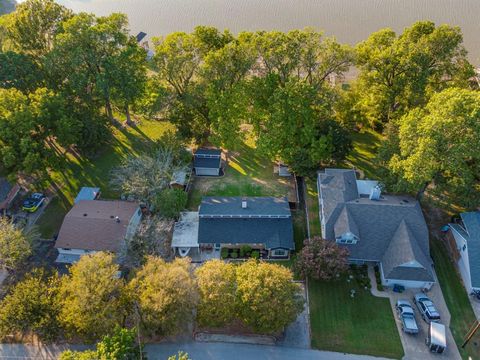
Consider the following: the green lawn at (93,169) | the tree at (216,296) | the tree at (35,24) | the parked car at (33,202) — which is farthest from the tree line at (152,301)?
the tree at (35,24)

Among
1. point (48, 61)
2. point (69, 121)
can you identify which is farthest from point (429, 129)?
point (48, 61)

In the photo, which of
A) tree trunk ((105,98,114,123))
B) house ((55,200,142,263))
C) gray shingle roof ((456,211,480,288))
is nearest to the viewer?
gray shingle roof ((456,211,480,288))

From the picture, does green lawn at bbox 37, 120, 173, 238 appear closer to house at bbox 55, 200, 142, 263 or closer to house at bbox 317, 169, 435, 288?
house at bbox 55, 200, 142, 263

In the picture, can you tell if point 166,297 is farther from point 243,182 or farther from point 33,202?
point 33,202

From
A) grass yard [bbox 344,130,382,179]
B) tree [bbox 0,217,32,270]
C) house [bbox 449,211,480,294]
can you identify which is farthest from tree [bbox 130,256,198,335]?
grass yard [bbox 344,130,382,179]

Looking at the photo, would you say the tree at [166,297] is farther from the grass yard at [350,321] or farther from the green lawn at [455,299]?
the green lawn at [455,299]
